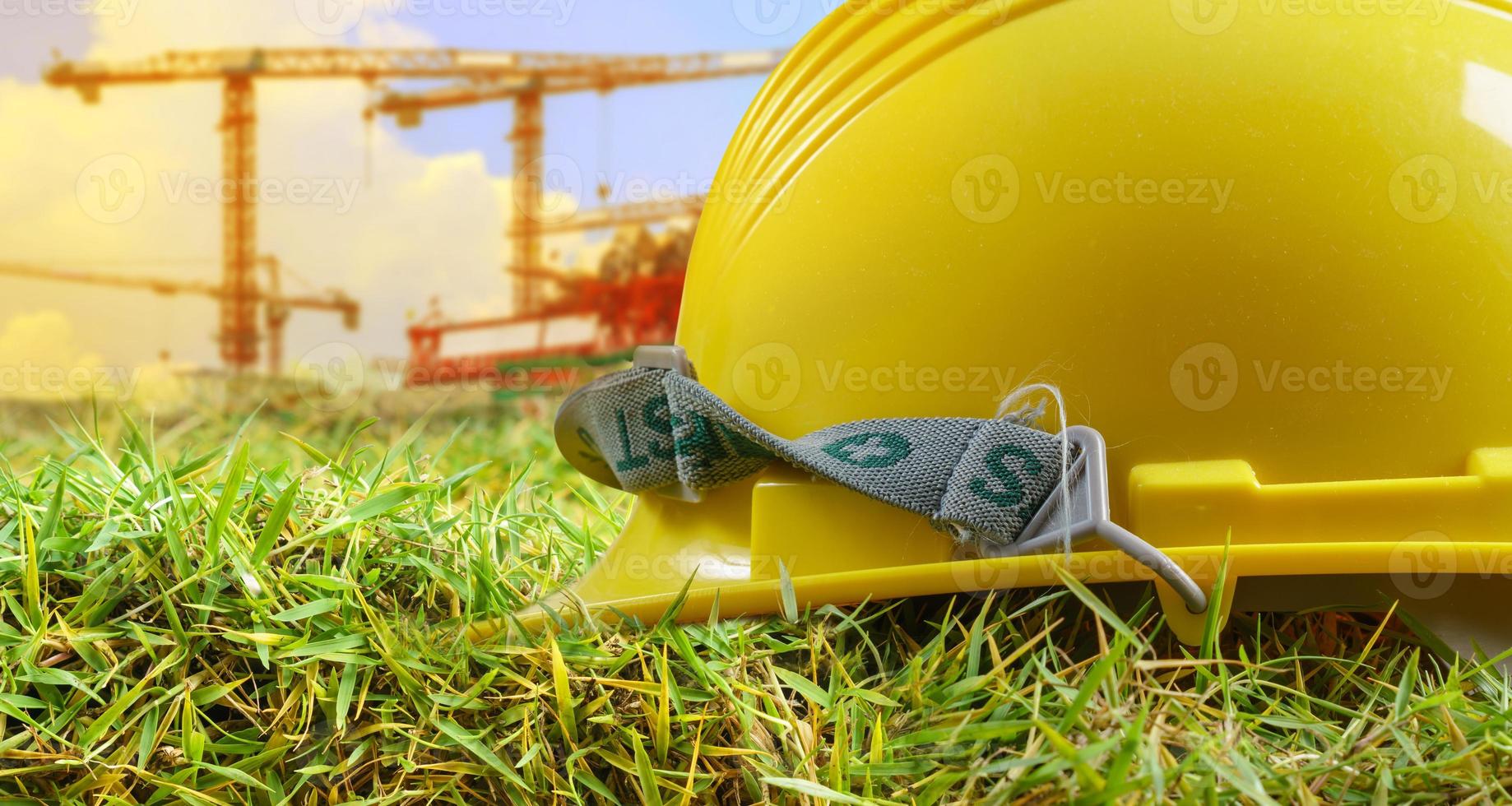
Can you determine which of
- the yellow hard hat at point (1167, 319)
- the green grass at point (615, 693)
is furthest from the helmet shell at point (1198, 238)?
the green grass at point (615, 693)

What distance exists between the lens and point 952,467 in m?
0.92

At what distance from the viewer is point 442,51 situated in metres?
7.12

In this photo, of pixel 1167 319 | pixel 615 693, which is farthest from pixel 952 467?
pixel 615 693

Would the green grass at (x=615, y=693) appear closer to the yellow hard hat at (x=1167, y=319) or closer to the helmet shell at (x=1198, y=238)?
the yellow hard hat at (x=1167, y=319)

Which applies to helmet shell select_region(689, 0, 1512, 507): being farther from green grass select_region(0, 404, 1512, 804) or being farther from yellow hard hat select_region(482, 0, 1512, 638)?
green grass select_region(0, 404, 1512, 804)

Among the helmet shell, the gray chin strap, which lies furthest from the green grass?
the helmet shell

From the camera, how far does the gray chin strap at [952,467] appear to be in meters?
0.88

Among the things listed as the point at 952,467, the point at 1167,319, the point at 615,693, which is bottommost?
the point at 615,693

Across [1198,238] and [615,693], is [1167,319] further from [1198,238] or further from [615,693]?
[615,693]

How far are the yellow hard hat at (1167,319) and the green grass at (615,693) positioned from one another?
2.7 inches

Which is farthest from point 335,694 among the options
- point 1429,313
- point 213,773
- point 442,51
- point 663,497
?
point 442,51

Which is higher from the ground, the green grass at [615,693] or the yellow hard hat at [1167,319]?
the yellow hard hat at [1167,319]

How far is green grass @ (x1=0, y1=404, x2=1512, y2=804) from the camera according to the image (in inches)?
31.2

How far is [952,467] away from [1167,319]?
0.72 ft
